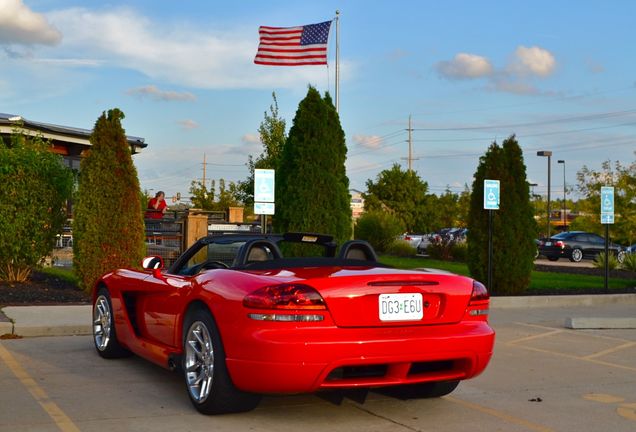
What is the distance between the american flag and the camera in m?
26.6

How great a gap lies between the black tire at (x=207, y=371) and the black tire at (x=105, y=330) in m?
2.07

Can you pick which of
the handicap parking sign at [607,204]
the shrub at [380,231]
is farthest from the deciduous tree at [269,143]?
the handicap parking sign at [607,204]

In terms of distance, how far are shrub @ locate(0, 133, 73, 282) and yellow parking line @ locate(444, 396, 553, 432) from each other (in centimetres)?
1055

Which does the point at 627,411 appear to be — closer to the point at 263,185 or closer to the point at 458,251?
the point at 263,185

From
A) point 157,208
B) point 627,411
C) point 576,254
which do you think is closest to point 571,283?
point 157,208

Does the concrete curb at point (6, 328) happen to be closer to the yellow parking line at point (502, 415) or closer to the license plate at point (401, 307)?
the yellow parking line at point (502, 415)

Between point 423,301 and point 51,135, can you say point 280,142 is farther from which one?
point 423,301

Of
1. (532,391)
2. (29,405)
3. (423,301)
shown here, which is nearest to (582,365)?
(532,391)

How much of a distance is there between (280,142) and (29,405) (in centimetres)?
3118

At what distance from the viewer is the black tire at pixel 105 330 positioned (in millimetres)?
7715

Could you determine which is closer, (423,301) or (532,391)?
(423,301)

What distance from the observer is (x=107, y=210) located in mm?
14047

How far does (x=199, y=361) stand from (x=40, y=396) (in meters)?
1.40

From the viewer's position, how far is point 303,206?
16578 mm
